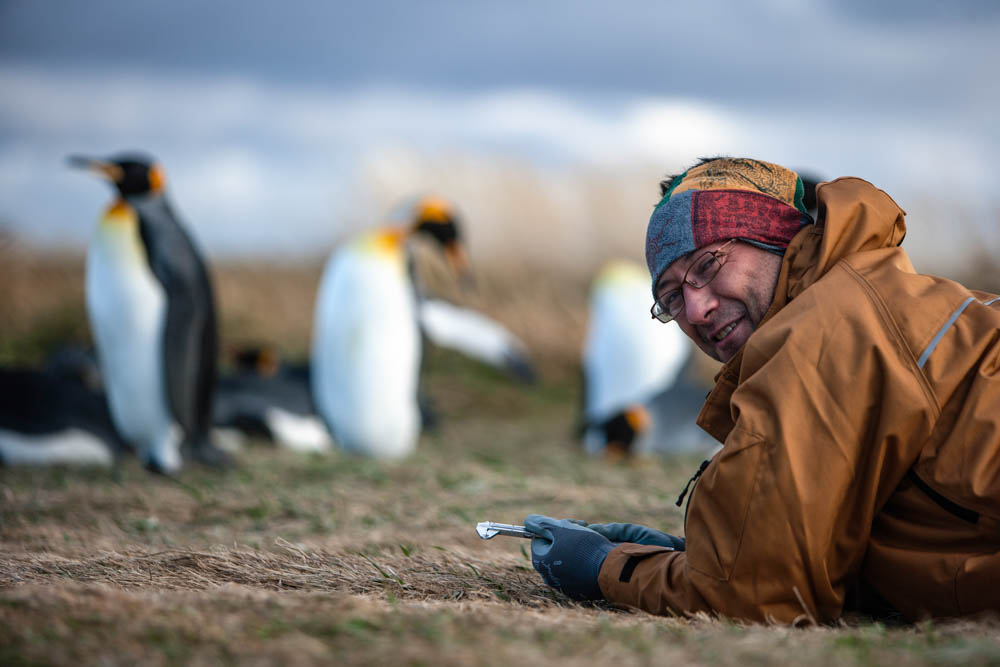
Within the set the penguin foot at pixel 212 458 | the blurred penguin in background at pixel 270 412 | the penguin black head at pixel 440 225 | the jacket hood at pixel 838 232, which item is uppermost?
the jacket hood at pixel 838 232

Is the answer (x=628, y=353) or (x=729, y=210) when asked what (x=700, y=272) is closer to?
(x=729, y=210)

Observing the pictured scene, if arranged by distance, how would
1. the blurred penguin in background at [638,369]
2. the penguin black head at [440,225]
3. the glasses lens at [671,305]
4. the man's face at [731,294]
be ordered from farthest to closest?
the penguin black head at [440,225] < the blurred penguin in background at [638,369] < the glasses lens at [671,305] < the man's face at [731,294]

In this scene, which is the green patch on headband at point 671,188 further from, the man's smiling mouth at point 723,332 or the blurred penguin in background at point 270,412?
the blurred penguin in background at point 270,412

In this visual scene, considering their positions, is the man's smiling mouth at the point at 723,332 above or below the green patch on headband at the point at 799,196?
below

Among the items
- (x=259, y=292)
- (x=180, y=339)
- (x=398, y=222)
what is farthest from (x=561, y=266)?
(x=180, y=339)

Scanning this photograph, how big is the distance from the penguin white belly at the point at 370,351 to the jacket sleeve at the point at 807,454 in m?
5.56

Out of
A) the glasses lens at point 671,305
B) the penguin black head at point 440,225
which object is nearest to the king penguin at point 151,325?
the penguin black head at point 440,225

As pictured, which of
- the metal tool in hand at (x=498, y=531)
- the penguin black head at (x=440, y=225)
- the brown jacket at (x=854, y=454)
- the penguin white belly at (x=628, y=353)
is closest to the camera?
the brown jacket at (x=854, y=454)

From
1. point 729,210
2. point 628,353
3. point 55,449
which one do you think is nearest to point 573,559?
point 729,210

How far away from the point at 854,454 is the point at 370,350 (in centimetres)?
573

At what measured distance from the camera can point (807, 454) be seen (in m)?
1.64

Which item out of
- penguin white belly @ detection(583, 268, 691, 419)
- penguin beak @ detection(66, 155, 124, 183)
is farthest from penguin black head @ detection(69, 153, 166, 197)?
penguin white belly @ detection(583, 268, 691, 419)

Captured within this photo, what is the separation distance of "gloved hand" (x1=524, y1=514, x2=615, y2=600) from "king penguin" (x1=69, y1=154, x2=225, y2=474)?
389 cm

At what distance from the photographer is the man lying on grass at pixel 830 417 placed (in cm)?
163
